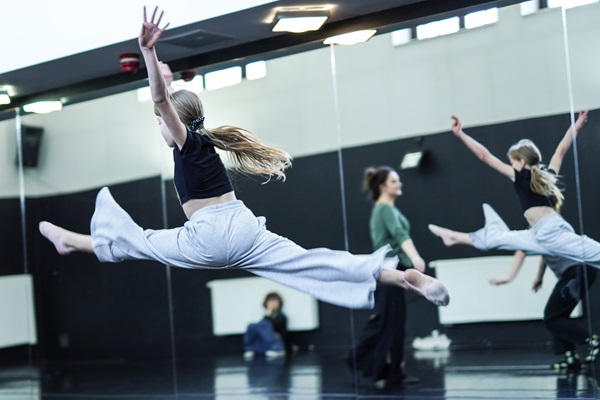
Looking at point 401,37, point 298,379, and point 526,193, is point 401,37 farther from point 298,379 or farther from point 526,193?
point 298,379

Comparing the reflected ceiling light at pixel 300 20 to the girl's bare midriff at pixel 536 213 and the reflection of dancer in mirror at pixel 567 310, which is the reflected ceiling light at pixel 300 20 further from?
the reflection of dancer in mirror at pixel 567 310

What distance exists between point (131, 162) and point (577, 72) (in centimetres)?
336

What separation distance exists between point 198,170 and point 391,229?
2010mm

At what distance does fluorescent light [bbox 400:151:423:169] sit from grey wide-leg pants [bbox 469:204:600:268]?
497 millimetres

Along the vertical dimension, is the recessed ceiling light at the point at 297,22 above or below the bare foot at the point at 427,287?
above

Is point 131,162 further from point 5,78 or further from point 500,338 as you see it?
point 500,338

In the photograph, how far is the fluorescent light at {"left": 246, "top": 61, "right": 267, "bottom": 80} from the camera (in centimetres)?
578

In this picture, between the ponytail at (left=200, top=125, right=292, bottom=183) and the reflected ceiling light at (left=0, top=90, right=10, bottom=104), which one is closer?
the ponytail at (left=200, top=125, right=292, bottom=183)

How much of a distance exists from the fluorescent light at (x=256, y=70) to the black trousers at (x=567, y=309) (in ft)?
7.82

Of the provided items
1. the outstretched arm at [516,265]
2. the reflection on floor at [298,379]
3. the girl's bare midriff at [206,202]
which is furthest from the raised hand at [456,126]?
the girl's bare midriff at [206,202]

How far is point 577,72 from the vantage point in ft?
15.4

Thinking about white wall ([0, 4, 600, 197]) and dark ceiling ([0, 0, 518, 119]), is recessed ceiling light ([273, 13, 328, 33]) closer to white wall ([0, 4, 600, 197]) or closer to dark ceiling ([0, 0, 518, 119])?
dark ceiling ([0, 0, 518, 119])

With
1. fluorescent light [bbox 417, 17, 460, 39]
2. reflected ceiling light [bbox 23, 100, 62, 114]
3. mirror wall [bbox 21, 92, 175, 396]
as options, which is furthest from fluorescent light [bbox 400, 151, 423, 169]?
reflected ceiling light [bbox 23, 100, 62, 114]

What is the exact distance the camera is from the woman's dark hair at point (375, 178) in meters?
5.35
